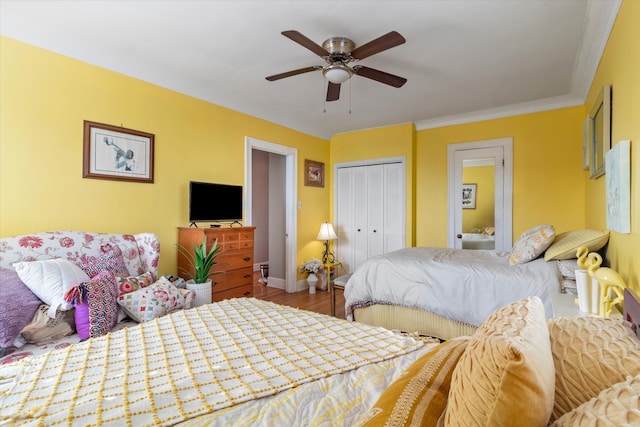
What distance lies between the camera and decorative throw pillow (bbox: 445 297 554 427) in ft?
1.56

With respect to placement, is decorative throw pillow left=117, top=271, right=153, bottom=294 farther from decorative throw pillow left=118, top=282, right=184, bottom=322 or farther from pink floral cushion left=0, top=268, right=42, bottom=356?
pink floral cushion left=0, top=268, right=42, bottom=356

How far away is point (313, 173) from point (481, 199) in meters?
2.43

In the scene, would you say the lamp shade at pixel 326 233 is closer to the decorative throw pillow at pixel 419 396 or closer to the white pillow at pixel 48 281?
the white pillow at pixel 48 281

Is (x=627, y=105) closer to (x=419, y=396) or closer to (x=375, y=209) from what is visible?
(x=419, y=396)

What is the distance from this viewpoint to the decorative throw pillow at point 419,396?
0.67 metres

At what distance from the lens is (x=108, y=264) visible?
2201 millimetres

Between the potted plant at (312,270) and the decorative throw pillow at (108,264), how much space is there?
2.72 metres

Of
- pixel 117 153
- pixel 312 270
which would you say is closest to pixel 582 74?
pixel 312 270

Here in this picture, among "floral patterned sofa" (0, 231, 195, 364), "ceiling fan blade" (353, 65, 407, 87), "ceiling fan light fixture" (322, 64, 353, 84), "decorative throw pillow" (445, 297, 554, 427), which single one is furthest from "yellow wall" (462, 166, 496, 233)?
"decorative throw pillow" (445, 297, 554, 427)

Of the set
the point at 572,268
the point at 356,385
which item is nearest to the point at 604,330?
the point at 356,385

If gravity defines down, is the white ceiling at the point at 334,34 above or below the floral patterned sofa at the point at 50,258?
above

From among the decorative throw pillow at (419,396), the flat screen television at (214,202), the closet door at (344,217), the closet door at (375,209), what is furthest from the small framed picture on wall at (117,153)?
the closet door at (375,209)

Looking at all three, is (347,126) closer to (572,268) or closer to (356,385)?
(572,268)

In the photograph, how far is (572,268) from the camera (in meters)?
2.15
